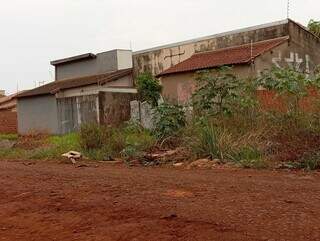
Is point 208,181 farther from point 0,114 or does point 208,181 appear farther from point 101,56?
point 0,114

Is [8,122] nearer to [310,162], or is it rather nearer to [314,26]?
[314,26]

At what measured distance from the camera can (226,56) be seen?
2594 centimetres

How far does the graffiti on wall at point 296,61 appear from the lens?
25.4m

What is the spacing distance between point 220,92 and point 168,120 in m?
1.78

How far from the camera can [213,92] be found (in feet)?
49.9

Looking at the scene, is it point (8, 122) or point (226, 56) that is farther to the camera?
point (8, 122)

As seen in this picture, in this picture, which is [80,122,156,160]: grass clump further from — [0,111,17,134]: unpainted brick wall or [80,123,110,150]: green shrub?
[0,111,17,134]: unpainted brick wall

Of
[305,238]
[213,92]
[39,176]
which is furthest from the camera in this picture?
[213,92]

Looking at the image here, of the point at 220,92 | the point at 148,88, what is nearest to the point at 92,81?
the point at 148,88

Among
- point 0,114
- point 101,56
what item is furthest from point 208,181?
point 0,114

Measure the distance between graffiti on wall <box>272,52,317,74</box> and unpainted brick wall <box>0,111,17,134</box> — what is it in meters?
18.9

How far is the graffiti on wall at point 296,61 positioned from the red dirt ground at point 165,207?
50.1ft

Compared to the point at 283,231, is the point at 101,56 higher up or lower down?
higher up

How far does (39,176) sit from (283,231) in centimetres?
763
